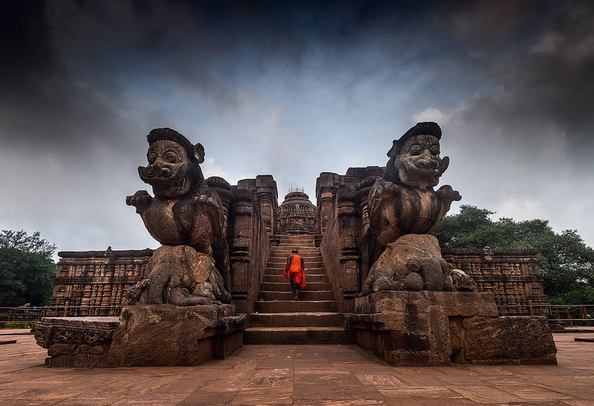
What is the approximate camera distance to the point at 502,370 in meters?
2.89

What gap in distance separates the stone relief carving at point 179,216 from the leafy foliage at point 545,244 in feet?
66.0

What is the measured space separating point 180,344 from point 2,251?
2818 centimetres

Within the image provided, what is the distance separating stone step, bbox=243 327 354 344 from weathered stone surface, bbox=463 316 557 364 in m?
2.05

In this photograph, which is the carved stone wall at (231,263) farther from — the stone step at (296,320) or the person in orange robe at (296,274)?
the person in orange robe at (296,274)

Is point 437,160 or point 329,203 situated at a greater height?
point 329,203

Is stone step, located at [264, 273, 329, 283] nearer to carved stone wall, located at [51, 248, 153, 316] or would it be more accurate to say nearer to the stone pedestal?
the stone pedestal

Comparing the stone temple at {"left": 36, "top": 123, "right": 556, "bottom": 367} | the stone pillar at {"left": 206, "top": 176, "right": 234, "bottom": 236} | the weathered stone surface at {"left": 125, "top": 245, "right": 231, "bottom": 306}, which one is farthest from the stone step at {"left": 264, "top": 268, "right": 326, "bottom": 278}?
the weathered stone surface at {"left": 125, "top": 245, "right": 231, "bottom": 306}

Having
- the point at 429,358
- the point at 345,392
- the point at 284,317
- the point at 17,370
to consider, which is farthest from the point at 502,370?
the point at 17,370

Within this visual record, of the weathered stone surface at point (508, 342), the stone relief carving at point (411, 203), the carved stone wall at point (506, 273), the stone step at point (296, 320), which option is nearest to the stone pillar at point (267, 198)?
the carved stone wall at point (506, 273)

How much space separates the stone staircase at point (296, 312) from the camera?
16.3ft

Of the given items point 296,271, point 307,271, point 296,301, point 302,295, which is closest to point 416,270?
point 296,301

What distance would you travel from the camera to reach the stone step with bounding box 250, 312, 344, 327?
18.1ft

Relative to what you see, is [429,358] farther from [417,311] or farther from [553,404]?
[553,404]

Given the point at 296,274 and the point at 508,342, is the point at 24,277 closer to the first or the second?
the point at 296,274
